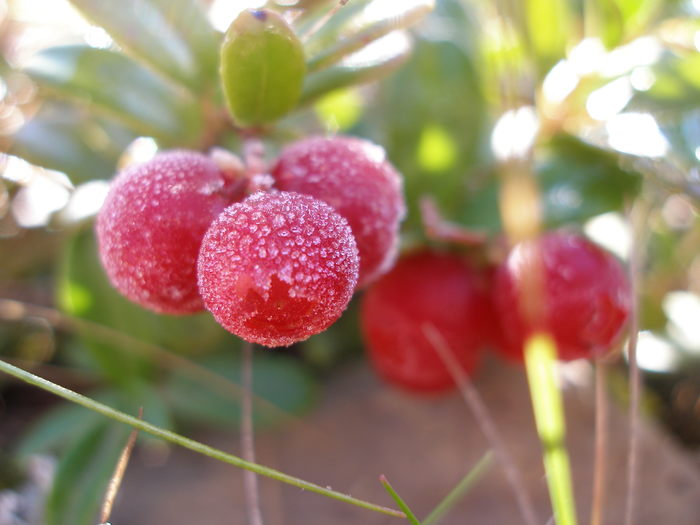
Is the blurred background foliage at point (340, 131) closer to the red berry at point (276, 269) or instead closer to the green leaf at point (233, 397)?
the green leaf at point (233, 397)

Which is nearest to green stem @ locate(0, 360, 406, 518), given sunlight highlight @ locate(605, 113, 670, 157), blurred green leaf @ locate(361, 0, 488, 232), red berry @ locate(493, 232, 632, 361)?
red berry @ locate(493, 232, 632, 361)

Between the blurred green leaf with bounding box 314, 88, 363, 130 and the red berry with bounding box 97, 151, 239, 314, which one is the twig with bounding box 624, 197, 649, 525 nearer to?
the red berry with bounding box 97, 151, 239, 314

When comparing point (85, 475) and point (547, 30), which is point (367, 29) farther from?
point (85, 475)

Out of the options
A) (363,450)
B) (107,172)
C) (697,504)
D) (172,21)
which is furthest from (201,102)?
(697,504)

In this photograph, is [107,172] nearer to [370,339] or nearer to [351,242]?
[370,339]

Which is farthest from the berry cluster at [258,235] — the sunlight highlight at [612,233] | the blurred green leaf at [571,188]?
the sunlight highlight at [612,233]

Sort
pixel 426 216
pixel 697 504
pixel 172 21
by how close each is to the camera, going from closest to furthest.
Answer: pixel 172 21 < pixel 426 216 < pixel 697 504
